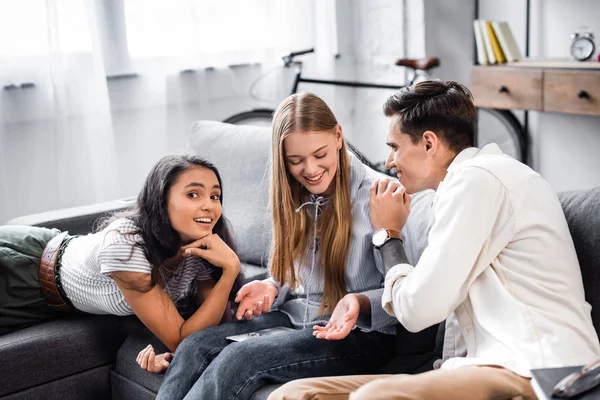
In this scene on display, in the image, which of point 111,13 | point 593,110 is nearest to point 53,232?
point 111,13

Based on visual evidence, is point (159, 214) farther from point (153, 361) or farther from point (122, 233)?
point (153, 361)

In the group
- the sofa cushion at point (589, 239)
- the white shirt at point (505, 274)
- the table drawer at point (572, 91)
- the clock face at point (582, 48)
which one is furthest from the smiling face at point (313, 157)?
the clock face at point (582, 48)

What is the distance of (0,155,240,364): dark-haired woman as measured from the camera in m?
1.97

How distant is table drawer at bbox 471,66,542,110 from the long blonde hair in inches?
66.9

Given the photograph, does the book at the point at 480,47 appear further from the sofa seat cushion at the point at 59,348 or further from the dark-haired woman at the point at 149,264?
the sofa seat cushion at the point at 59,348

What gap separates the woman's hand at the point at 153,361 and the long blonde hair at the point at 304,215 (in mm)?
350

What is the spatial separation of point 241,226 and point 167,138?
4.61ft

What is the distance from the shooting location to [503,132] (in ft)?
13.6

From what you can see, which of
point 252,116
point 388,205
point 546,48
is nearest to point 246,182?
point 388,205

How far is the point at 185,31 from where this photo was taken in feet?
12.2

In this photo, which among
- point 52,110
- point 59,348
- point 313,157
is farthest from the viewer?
point 52,110

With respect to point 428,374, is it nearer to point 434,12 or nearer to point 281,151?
point 281,151

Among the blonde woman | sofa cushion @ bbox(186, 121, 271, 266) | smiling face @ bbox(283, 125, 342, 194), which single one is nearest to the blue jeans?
the blonde woman

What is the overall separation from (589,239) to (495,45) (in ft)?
7.34
